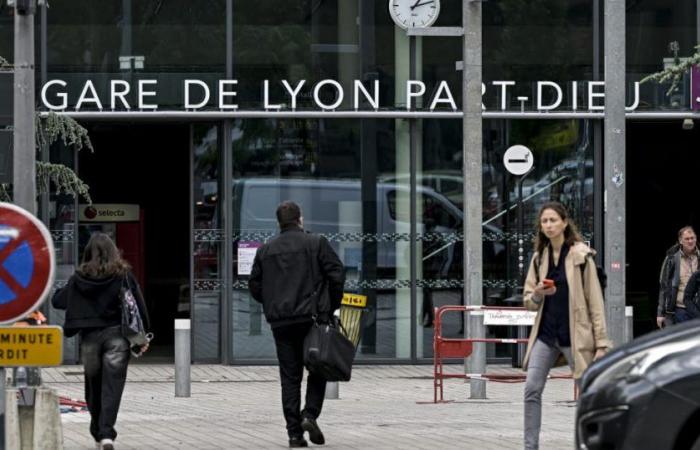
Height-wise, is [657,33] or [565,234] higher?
[657,33]

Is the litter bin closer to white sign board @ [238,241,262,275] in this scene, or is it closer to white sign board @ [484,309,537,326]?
white sign board @ [238,241,262,275]

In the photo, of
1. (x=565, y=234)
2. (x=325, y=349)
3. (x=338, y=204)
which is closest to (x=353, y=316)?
(x=338, y=204)

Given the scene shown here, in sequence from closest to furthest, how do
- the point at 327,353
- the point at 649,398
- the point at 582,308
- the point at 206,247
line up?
the point at 649,398 → the point at 582,308 → the point at 327,353 → the point at 206,247

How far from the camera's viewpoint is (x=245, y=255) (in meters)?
19.6

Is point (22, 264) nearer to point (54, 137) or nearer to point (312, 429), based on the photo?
point (312, 429)

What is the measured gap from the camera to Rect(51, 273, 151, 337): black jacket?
1139 centimetres

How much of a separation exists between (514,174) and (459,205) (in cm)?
79

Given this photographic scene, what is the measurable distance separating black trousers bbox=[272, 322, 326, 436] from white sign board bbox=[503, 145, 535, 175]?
27.1 feet

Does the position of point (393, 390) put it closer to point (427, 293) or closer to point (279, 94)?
point (427, 293)

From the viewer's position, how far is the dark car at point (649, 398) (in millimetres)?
7293

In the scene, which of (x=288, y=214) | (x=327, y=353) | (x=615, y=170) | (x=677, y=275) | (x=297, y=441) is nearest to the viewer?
(x=327, y=353)

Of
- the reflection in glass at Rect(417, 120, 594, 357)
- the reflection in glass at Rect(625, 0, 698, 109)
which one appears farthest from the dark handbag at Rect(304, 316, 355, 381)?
the reflection in glass at Rect(625, 0, 698, 109)

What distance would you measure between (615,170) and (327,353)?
11.6 feet

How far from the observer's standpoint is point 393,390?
56.6 feet
